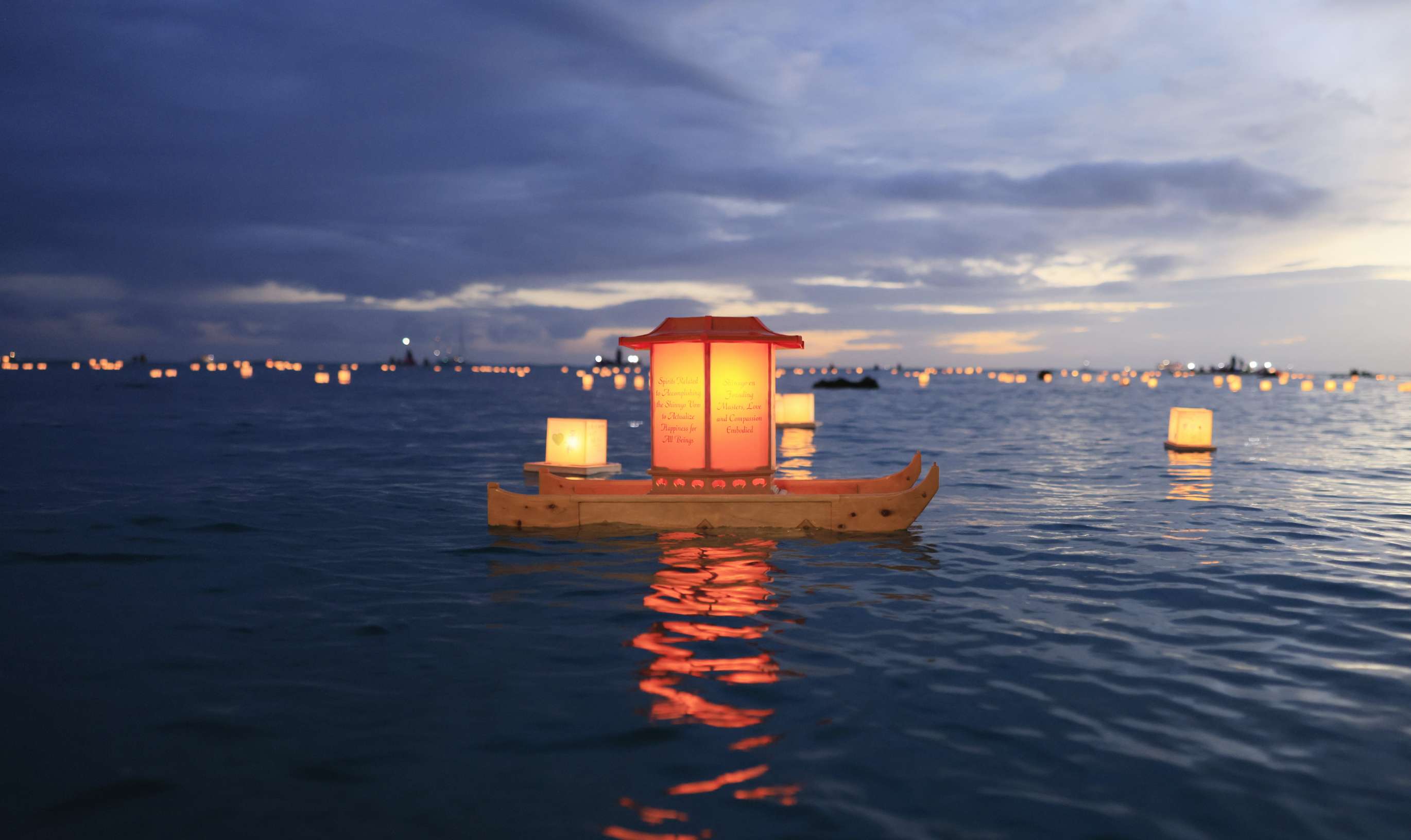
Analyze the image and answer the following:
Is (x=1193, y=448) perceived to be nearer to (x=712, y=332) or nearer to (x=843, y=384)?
(x=712, y=332)

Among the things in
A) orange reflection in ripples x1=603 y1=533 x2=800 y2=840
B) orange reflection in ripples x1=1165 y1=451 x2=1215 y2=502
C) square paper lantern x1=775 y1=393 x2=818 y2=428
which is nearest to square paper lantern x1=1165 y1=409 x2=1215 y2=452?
orange reflection in ripples x1=1165 y1=451 x2=1215 y2=502

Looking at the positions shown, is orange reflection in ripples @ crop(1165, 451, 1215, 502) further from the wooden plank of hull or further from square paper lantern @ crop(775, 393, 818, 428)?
square paper lantern @ crop(775, 393, 818, 428)

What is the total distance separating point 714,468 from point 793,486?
146cm

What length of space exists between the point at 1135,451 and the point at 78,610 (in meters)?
27.2

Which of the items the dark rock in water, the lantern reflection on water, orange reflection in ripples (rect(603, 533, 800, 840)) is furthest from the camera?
the dark rock in water

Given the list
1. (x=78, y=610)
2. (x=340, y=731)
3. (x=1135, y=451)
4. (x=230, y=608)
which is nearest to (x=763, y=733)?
(x=340, y=731)

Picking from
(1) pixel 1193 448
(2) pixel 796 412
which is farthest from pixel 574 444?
(1) pixel 1193 448

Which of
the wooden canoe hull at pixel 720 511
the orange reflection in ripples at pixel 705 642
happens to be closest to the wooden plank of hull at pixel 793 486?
the wooden canoe hull at pixel 720 511

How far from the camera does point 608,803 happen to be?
15.4 ft

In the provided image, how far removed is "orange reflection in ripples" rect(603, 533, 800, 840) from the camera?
15.9 ft

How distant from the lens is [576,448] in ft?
62.0

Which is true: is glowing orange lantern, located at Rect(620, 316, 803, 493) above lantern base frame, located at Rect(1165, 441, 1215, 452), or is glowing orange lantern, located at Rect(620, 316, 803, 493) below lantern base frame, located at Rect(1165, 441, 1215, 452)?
above

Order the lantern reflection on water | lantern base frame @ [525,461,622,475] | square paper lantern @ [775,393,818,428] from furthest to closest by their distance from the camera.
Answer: square paper lantern @ [775,393,818,428] → the lantern reflection on water → lantern base frame @ [525,461,622,475]

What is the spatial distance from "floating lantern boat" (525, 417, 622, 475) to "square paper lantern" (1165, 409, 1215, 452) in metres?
17.6
